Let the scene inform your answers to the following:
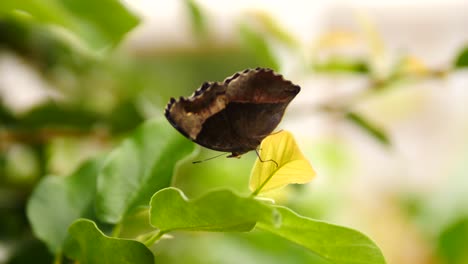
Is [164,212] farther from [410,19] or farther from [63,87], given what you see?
[410,19]

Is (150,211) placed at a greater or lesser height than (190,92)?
lesser

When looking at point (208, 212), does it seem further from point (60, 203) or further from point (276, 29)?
point (276, 29)

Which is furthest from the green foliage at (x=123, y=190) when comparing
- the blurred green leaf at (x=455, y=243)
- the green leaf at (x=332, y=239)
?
the blurred green leaf at (x=455, y=243)

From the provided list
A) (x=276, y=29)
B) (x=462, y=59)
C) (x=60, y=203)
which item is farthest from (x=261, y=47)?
(x=60, y=203)

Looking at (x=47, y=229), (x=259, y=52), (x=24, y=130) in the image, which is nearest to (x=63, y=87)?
(x=24, y=130)

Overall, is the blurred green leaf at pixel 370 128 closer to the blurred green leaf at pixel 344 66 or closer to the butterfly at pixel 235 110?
the blurred green leaf at pixel 344 66
